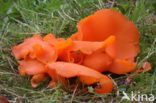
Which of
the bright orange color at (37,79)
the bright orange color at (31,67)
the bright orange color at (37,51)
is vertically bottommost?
the bright orange color at (37,79)

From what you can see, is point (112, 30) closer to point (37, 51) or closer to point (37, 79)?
point (37, 51)

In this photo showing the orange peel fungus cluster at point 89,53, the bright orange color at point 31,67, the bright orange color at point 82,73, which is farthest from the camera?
the bright orange color at point 31,67

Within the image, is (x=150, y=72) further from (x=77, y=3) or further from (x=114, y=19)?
(x=77, y=3)

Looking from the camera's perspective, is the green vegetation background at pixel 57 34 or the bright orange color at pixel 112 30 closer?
the green vegetation background at pixel 57 34

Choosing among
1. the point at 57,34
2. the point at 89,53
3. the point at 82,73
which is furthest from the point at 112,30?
the point at 57,34

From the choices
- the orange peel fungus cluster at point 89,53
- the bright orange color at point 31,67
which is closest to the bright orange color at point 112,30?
the orange peel fungus cluster at point 89,53

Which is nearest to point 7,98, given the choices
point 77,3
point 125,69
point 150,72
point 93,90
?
point 93,90

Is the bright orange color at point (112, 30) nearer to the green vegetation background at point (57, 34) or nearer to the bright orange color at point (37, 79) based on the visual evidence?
the green vegetation background at point (57, 34)

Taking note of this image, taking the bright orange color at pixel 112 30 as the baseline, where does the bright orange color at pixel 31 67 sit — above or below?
below
